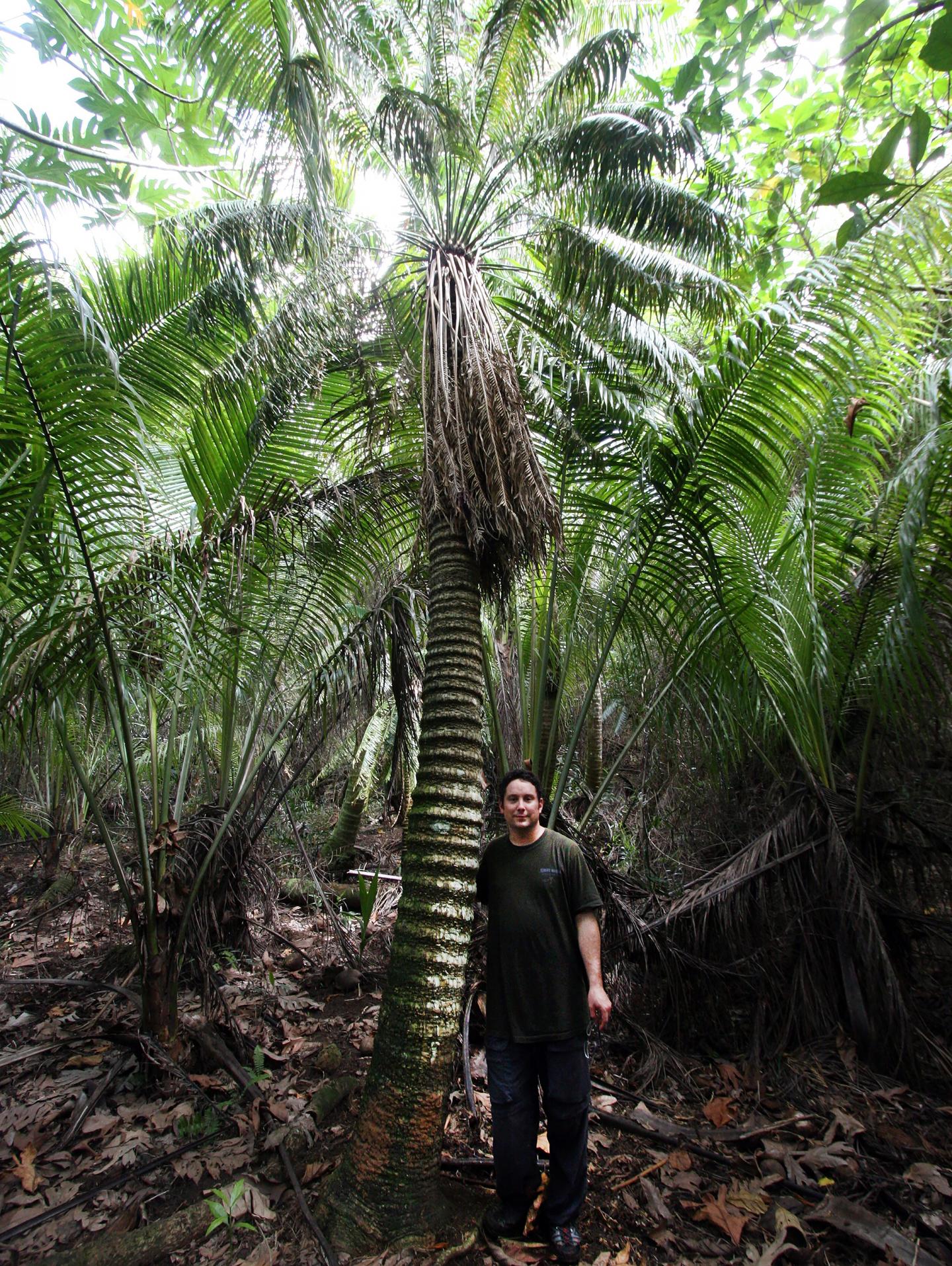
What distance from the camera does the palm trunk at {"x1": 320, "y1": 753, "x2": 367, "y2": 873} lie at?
877cm

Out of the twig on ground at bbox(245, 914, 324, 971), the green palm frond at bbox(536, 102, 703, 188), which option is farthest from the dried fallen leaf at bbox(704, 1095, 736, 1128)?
the green palm frond at bbox(536, 102, 703, 188)

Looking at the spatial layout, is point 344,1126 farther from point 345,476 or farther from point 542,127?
point 542,127

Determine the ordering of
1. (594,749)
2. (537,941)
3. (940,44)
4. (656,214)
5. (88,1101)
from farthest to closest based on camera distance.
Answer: (594,749) → (656,214) → (88,1101) → (537,941) → (940,44)

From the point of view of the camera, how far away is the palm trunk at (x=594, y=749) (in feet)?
24.8

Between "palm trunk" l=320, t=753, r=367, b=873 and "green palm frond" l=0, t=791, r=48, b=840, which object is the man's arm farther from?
"palm trunk" l=320, t=753, r=367, b=873

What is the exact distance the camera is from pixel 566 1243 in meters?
2.54

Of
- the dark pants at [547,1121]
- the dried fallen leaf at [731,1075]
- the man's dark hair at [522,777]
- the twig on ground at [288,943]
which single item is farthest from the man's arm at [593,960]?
the twig on ground at [288,943]

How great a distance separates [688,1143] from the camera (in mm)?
3377

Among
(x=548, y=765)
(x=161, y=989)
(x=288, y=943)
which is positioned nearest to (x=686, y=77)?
(x=548, y=765)

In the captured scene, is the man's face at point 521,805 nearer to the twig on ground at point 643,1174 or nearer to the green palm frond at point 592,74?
the twig on ground at point 643,1174

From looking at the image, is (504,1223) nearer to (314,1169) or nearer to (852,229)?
(314,1169)

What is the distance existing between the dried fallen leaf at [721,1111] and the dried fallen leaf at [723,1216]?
664 millimetres

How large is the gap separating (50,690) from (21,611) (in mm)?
593

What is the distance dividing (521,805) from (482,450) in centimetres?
170
